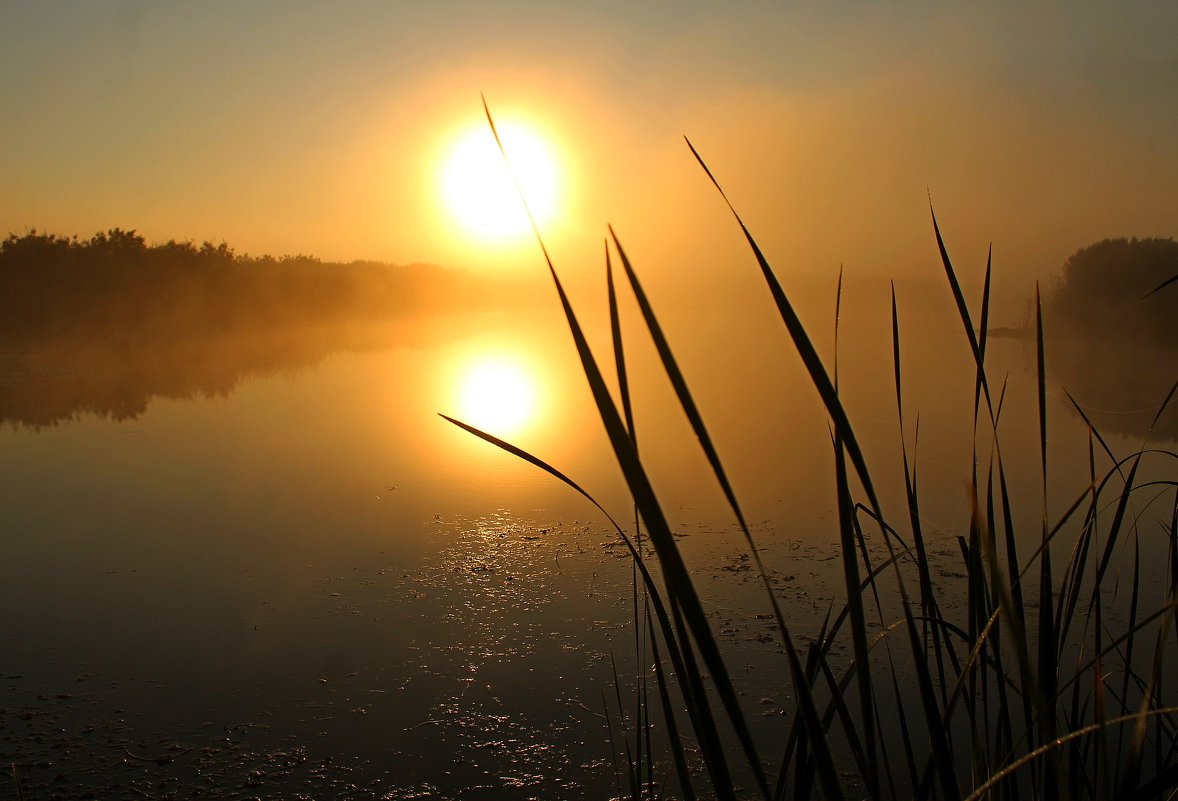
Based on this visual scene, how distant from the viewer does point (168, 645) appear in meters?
3.16

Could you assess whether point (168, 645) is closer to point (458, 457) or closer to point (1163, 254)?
point (458, 457)

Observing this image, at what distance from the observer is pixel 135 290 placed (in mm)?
16281

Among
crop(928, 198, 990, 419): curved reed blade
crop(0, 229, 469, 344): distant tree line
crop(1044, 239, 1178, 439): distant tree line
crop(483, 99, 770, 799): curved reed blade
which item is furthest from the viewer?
crop(0, 229, 469, 344): distant tree line

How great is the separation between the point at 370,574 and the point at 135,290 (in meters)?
15.2

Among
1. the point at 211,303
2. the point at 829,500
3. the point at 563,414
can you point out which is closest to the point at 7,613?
the point at 829,500

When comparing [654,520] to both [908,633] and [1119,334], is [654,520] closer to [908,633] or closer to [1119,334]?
[908,633]

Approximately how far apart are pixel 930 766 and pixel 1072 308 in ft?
89.9

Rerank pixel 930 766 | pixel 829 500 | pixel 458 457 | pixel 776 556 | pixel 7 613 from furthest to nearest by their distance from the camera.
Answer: pixel 458 457 < pixel 829 500 < pixel 776 556 < pixel 7 613 < pixel 930 766

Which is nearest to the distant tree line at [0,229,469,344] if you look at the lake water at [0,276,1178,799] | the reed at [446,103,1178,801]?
the lake water at [0,276,1178,799]

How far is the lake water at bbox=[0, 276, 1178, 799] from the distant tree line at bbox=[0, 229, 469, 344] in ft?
21.4

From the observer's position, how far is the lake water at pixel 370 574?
2475 millimetres

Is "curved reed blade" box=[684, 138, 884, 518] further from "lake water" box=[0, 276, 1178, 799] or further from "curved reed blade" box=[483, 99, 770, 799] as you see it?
"lake water" box=[0, 276, 1178, 799]

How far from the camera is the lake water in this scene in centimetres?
247

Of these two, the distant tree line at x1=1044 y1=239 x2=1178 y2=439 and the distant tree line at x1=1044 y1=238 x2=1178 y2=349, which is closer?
the distant tree line at x1=1044 y1=239 x2=1178 y2=439
